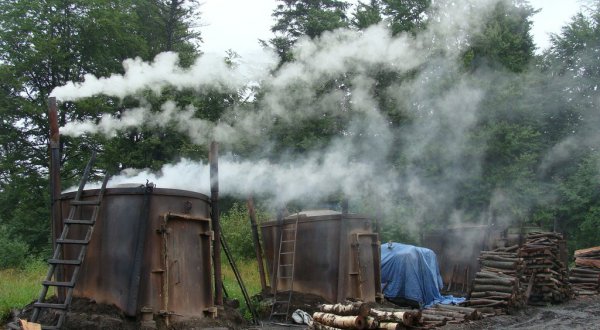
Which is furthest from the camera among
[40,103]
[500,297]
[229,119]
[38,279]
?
[40,103]

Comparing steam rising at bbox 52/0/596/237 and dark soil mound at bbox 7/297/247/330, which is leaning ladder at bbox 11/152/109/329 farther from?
steam rising at bbox 52/0/596/237

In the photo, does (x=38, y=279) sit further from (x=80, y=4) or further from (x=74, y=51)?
(x=80, y=4)

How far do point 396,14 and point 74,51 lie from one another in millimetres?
14188

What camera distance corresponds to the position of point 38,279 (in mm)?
17828

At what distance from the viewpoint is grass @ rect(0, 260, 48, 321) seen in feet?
42.3

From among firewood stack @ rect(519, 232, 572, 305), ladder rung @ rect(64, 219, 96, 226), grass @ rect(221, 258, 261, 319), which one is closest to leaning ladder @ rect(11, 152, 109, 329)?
ladder rung @ rect(64, 219, 96, 226)

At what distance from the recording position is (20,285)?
15.8m

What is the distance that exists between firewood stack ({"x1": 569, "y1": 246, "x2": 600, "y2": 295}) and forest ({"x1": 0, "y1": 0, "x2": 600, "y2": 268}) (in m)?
4.66

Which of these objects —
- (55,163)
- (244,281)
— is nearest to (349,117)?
(244,281)

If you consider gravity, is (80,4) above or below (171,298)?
above

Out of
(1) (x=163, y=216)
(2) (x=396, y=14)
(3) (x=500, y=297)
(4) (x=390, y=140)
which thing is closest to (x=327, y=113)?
(4) (x=390, y=140)

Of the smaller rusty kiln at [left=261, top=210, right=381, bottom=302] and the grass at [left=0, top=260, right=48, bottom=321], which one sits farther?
the smaller rusty kiln at [left=261, top=210, right=381, bottom=302]

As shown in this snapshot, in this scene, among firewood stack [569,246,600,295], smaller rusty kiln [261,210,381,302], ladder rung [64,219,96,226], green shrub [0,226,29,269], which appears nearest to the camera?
ladder rung [64,219,96,226]

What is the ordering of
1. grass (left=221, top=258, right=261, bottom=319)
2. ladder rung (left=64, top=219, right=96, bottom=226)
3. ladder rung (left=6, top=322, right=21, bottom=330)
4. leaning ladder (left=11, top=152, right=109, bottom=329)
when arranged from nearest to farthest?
1. leaning ladder (left=11, top=152, right=109, bottom=329)
2. ladder rung (left=6, top=322, right=21, bottom=330)
3. ladder rung (left=64, top=219, right=96, bottom=226)
4. grass (left=221, top=258, right=261, bottom=319)
